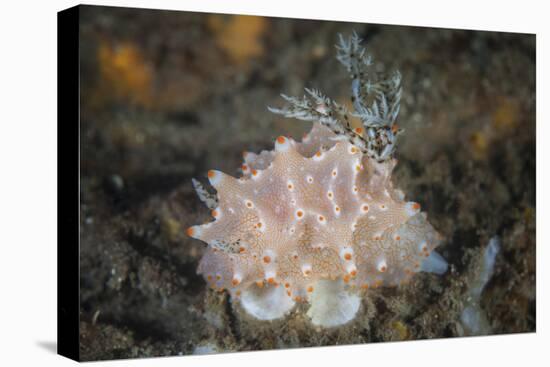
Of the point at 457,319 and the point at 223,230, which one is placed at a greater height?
the point at 223,230

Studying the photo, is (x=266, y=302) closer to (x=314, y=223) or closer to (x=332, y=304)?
(x=332, y=304)

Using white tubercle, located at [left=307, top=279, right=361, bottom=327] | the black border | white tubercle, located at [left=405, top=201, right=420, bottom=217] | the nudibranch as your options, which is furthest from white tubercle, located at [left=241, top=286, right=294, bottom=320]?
the black border

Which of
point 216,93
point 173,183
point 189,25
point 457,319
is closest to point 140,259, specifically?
point 173,183

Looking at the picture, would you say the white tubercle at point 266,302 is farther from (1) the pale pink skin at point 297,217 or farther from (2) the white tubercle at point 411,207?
(2) the white tubercle at point 411,207

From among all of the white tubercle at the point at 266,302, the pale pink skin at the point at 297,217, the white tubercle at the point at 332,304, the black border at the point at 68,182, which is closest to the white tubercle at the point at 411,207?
the pale pink skin at the point at 297,217

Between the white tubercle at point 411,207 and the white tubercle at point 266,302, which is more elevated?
the white tubercle at point 411,207

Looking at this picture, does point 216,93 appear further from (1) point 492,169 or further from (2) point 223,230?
(1) point 492,169
